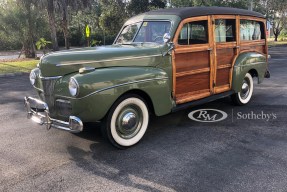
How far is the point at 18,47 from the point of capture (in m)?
31.6

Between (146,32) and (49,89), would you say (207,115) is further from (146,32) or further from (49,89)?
(49,89)

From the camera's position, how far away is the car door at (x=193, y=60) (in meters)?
4.88

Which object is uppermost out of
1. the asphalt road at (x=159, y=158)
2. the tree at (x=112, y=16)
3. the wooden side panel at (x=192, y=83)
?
the tree at (x=112, y=16)

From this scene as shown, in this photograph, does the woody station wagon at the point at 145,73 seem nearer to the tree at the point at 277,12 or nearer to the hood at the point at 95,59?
the hood at the point at 95,59

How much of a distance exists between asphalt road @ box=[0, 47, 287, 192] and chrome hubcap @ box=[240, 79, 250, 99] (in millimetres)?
857

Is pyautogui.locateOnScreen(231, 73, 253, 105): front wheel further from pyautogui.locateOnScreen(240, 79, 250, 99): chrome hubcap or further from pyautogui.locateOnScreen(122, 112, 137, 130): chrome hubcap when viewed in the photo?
pyautogui.locateOnScreen(122, 112, 137, 130): chrome hubcap

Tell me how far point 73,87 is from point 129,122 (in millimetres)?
A: 970

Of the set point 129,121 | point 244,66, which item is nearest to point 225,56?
point 244,66

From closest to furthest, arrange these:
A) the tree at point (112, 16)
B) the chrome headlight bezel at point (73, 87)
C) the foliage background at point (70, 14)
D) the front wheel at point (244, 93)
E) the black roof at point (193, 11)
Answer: the chrome headlight bezel at point (73, 87) → the black roof at point (193, 11) → the front wheel at point (244, 93) → the foliage background at point (70, 14) → the tree at point (112, 16)

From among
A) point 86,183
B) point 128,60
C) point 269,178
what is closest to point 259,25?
point 128,60

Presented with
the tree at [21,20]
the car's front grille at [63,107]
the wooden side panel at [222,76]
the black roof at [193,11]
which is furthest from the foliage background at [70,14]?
the car's front grille at [63,107]

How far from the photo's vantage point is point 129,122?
4250 mm

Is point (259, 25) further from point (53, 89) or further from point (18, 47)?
point (18, 47)

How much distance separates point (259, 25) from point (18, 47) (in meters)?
29.6
